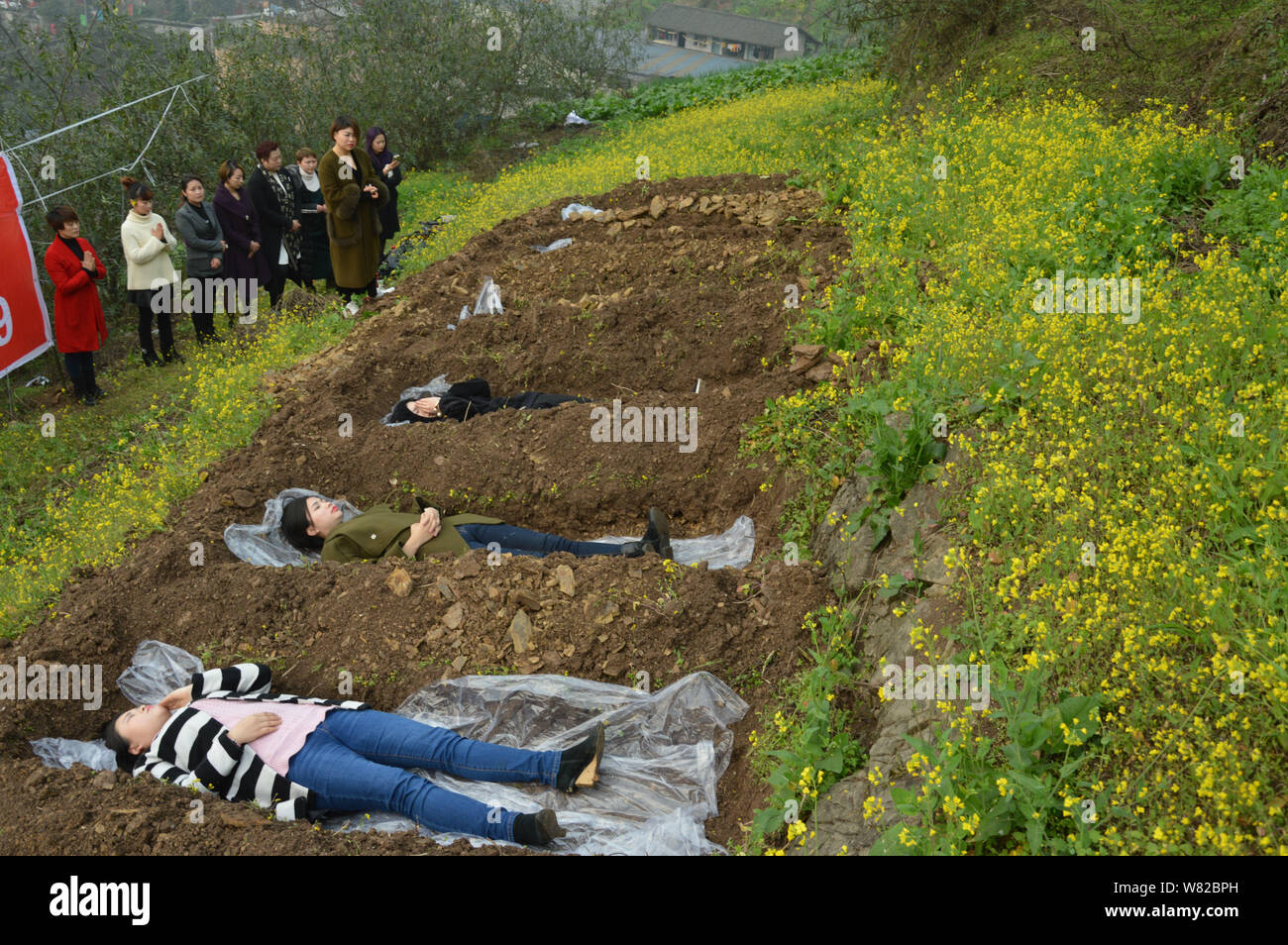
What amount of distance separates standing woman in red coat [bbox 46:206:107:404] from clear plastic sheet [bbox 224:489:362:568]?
14.1 feet

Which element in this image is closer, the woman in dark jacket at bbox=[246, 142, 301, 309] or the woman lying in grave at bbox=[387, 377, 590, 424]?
the woman lying in grave at bbox=[387, 377, 590, 424]

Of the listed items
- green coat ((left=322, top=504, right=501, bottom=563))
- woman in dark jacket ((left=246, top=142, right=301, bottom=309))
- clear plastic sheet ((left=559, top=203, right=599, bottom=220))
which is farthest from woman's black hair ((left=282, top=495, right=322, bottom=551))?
clear plastic sheet ((left=559, top=203, right=599, bottom=220))

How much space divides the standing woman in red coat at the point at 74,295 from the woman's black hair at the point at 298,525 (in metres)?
4.60

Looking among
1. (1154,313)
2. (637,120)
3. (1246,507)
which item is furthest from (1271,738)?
(637,120)

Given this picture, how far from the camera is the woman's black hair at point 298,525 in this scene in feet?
17.8

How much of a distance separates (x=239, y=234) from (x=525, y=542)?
637cm

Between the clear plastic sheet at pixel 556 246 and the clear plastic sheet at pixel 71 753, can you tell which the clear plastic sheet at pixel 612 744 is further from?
the clear plastic sheet at pixel 556 246

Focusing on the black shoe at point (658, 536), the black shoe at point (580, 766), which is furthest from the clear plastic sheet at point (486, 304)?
the black shoe at point (580, 766)

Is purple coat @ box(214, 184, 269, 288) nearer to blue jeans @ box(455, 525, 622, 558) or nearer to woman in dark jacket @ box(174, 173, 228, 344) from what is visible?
woman in dark jacket @ box(174, 173, 228, 344)

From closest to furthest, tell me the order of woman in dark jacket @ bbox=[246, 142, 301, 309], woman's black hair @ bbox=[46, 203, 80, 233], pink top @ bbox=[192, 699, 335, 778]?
1. pink top @ bbox=[192, 699, 335, 778]
2. woman's black hair @ bbox=[46, 203, 80, 233]
3. woman in dark jacket @ bbox=[246, 142, 301, 309]

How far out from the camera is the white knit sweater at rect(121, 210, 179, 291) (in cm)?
888

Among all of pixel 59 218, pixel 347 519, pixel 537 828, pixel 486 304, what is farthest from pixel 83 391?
pixel 537 828

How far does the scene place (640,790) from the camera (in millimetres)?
3777

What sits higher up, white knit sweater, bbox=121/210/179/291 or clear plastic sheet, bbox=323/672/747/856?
white knit sweater, bbox=121/210/179/291
